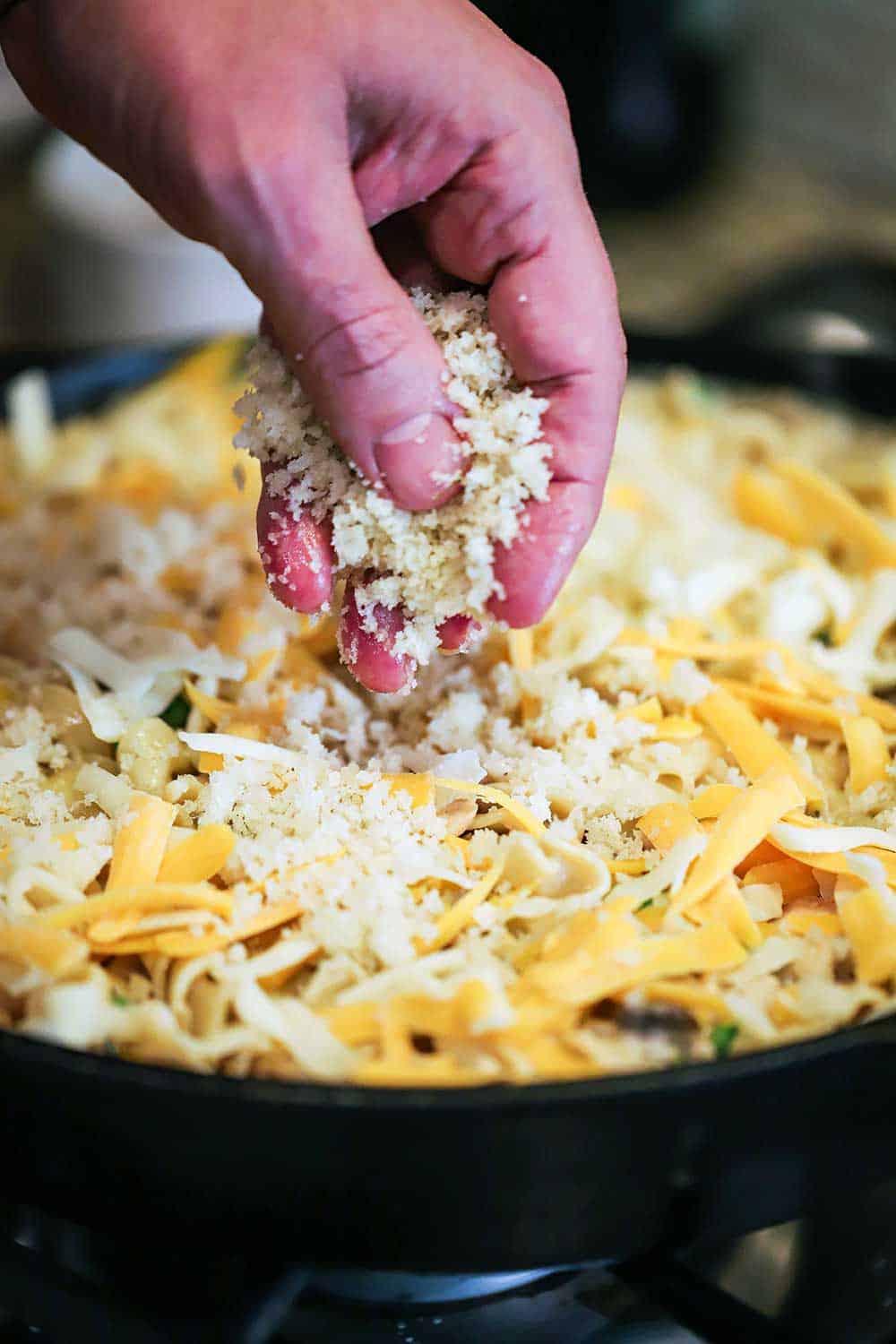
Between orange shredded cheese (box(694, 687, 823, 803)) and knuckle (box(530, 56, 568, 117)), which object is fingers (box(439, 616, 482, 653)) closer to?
orange shredded cheese (box(694, 687, 823, 803))

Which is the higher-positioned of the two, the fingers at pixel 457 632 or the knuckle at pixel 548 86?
the knuckle at pixel 548 86

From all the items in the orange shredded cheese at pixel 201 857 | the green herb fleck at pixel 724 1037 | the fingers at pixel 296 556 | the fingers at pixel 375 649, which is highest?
the fingers at pixel 296 556

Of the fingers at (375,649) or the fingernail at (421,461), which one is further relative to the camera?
the fingers at (375,649)

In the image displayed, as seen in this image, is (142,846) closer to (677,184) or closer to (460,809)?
(460,809)

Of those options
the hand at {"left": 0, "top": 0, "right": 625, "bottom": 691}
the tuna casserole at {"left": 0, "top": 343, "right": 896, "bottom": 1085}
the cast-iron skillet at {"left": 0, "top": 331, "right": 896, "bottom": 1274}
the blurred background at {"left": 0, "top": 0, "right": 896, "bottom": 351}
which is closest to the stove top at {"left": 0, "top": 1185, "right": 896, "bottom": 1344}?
the cast-iron skillet at {"left": 0, "top": 331, "right": 896, "bottom": 1274}

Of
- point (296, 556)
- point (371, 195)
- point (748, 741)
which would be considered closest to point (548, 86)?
point (371, 195)

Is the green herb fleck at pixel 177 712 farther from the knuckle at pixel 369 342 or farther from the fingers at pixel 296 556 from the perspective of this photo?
the knuckle at pixel 369 342

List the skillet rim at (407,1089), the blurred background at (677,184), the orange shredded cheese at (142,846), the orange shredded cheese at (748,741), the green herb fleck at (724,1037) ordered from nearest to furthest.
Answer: the skillet rim at (407,1089) < the green herb fleck at (724,1037) < the orange shredded cheese at (142,846) < the orange shredded cheese at (748,741) < the blurred background at (677,184)

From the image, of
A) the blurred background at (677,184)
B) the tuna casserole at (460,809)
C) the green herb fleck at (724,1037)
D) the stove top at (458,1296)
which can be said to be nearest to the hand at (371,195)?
the tuna casserole at (460,809)
